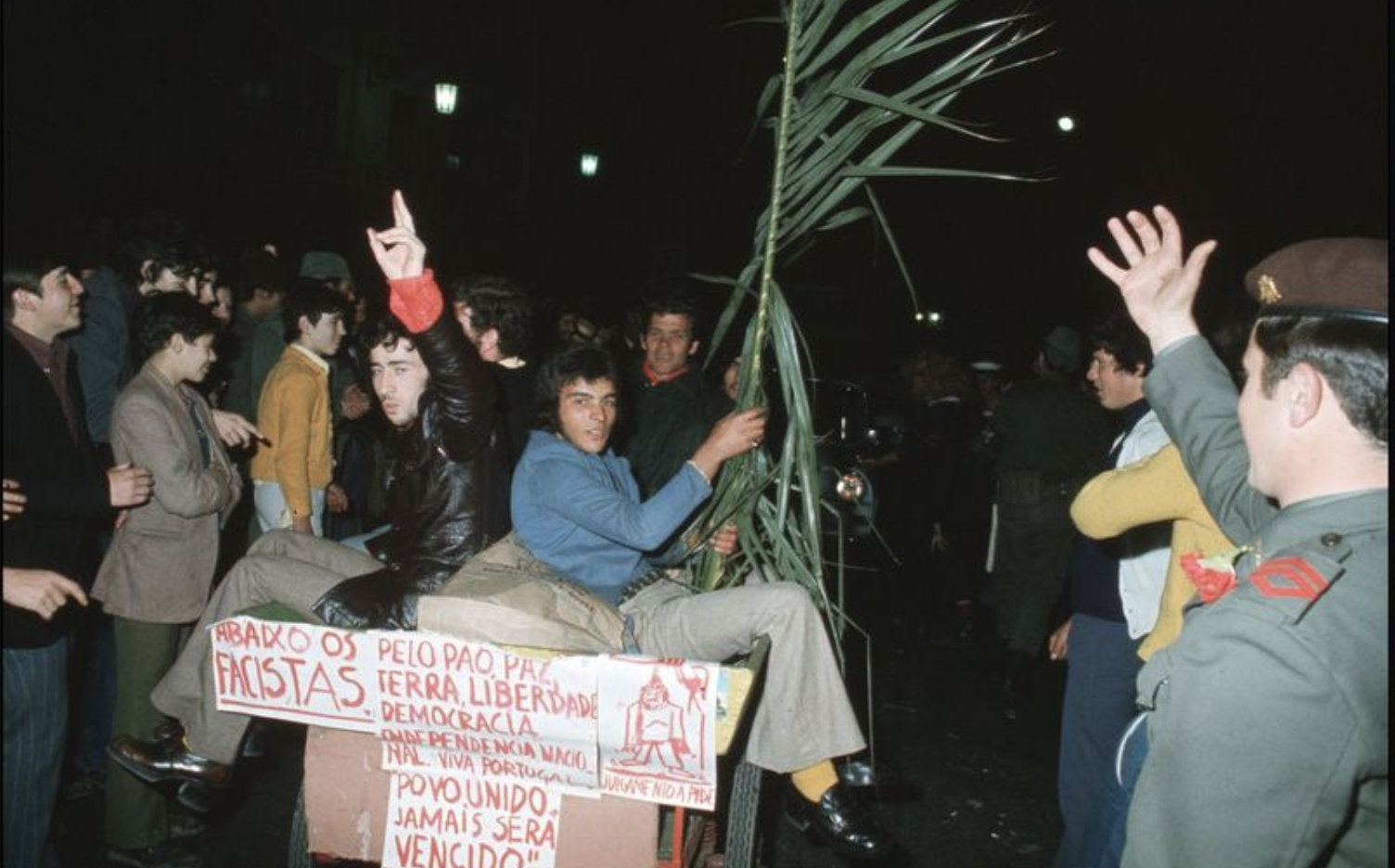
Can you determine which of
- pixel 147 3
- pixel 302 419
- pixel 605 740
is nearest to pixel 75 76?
pixel 147 3

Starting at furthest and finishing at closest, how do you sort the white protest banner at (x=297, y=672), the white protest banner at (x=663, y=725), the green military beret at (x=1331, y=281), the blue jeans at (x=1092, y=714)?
the blue jeans at (x=1092, y=714), the white protest banner at (x=297, y=672), the white protest banner at (x=663, y=725), the green military beret at (x=1331, y=281)

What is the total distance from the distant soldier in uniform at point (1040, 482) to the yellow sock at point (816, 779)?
355cm

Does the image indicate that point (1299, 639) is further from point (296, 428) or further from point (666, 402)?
point (296, 428)

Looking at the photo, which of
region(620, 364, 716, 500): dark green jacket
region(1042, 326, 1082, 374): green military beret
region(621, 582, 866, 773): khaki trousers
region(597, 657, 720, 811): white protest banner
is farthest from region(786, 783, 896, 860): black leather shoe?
region(1042, 326, 1082, 374): green military beret

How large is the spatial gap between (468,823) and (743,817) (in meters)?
0.82

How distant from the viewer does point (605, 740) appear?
7.73ft

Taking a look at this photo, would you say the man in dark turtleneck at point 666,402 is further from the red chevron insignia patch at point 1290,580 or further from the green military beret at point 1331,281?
the red chevron insignia patch at point 1290,580

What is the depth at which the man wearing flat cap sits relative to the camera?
121cm

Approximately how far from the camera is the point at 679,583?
10.8 ft

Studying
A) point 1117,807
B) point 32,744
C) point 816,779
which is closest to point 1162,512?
point 1117,807

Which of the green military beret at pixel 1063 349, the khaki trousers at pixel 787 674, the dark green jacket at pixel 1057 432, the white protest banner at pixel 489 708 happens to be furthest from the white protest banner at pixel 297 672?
the green military beret at pixel 1063 349

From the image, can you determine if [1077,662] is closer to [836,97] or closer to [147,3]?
[836,97]

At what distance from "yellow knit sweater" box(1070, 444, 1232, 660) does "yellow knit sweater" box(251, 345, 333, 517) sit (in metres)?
3.53

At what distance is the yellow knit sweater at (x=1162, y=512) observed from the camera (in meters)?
2.55
